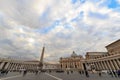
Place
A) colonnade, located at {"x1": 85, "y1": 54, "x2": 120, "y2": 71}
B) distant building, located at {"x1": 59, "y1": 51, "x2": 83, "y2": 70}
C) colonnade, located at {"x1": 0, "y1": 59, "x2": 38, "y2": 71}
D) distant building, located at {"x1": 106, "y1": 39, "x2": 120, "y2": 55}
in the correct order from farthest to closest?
distant building, located at {"x1": 59, "y1": 51, "x2": 83, "y2": 70}
colonnade, located at {"x1": 0, "y1": 59, "x2": 38, "y2": 71}
distant building, located at {"x1": 106, "y1": 39, "x2": 120, "y2": 55}
colonnade, located at {"x1": 85, "y1": 54, "x2": 120, "y2": 71}

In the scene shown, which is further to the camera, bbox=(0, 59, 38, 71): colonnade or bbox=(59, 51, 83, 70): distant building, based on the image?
bbox=(59, 51, 83, 70): distant building

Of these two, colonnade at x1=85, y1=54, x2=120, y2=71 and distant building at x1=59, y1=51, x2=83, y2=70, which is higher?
distant building at x1=59, y1=51, x2=83, y2=70

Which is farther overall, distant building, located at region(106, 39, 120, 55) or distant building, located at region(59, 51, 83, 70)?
distant building, located at region(59, 51, 83, 70)

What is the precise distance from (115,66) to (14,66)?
96.4 meters

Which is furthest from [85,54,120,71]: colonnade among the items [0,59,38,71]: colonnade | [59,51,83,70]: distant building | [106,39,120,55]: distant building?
[0,59,38,71]: colonnade

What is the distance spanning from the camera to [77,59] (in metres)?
133

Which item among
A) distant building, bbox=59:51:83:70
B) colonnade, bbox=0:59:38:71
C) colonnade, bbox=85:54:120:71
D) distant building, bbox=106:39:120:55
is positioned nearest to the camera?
colonnade, bbox=85:54:120:71

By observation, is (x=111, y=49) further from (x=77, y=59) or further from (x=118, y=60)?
(x=77, y=59)

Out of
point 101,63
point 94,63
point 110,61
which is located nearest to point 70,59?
point 94,63

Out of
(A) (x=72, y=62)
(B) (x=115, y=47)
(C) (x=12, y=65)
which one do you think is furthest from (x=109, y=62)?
(C) (x=12, y=65)

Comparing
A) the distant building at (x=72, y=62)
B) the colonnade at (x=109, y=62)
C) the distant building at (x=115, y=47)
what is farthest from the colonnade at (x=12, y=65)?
the distant building at (x=115, y=47)

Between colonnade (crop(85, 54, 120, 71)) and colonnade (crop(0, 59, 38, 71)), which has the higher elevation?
colonnade (crop(0, 59, 38, 71))

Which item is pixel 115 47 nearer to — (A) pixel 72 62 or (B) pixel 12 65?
(A) pixel 72 62

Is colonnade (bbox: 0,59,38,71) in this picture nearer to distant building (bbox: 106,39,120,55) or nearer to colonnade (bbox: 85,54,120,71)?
colonnade (bbox: 85,54,120,71)
